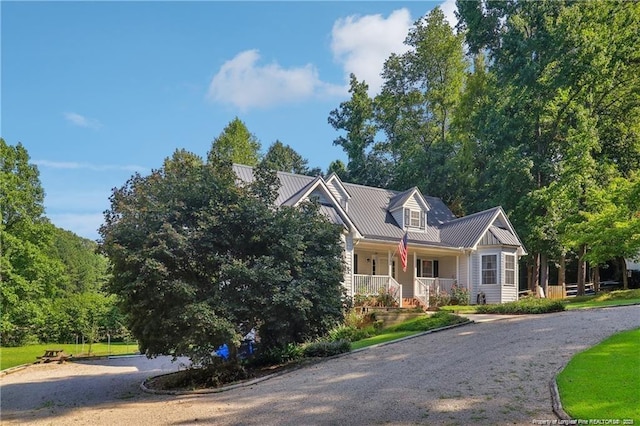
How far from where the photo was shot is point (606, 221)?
24.3m

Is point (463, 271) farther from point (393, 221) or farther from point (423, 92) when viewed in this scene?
point (423, 92)

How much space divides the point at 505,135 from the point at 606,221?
9.81 metres

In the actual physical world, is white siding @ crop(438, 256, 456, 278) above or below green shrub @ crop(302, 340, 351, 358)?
above

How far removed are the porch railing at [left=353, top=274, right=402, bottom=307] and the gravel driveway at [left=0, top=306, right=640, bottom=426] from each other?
24.9ft

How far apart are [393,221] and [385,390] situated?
1911 centimetres

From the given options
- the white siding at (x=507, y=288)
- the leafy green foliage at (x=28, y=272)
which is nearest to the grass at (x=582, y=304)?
the white siding at (x=507, y=288)

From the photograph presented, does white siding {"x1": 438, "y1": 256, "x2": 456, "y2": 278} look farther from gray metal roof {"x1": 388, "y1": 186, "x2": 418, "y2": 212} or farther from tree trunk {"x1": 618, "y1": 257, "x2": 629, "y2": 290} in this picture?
tree trunk {"x1": 618, "y1": 257, "x2": 629, "y2": 290}

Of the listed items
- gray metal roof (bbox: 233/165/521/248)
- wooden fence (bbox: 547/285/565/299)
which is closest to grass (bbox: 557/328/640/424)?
gray metal roof (bbox: 233/165/521/248)

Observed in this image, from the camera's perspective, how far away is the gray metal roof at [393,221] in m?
26.3

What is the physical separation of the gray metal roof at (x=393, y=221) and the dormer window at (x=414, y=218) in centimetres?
47

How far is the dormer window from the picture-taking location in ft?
93.9

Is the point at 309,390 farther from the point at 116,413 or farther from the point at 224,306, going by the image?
the point at 116,413

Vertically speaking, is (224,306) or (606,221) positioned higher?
(606,221)

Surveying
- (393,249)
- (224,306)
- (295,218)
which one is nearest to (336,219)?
(393,249)
